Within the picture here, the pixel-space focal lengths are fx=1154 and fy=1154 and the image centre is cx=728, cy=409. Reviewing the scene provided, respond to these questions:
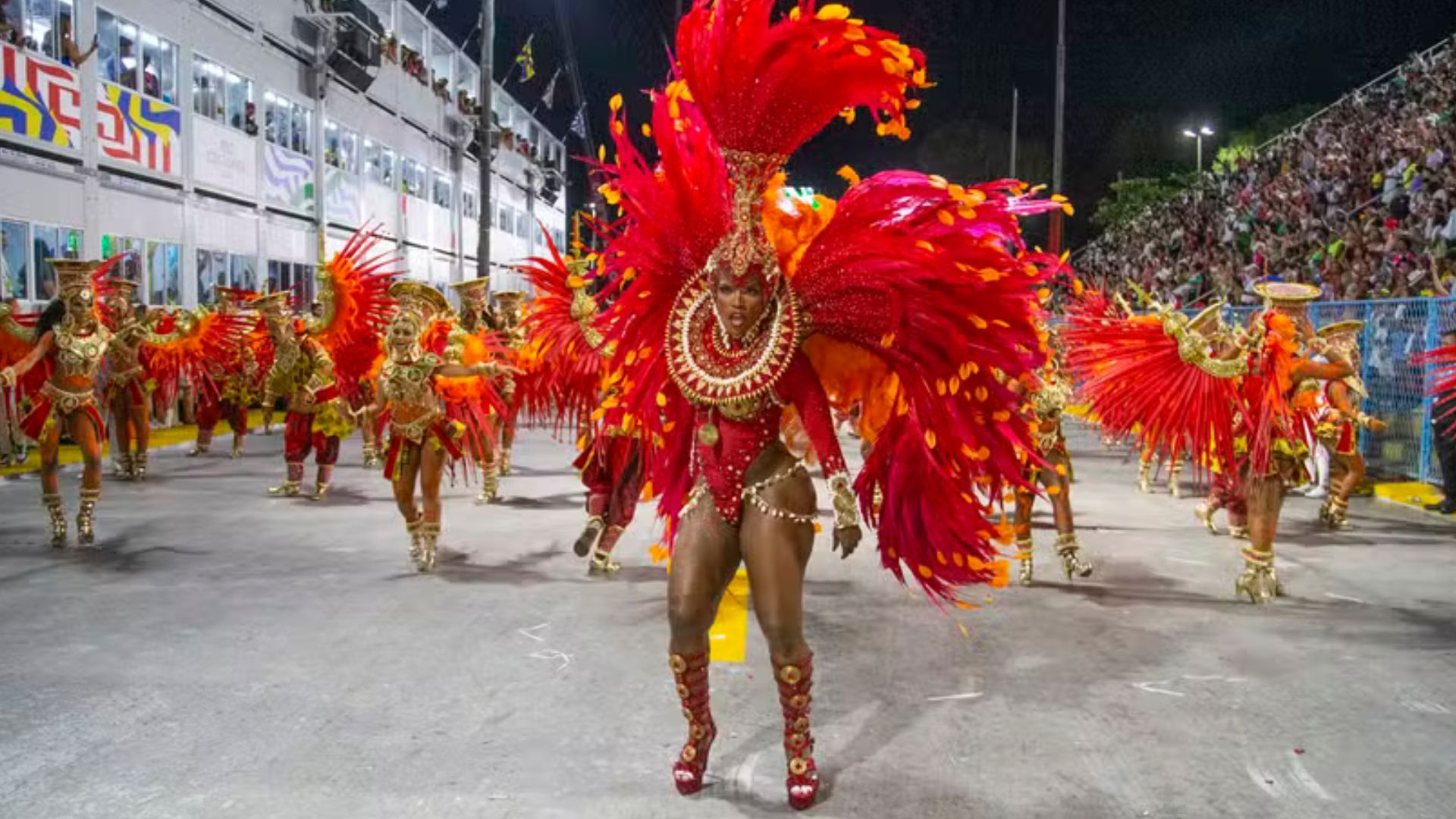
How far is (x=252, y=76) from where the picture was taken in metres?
23.8

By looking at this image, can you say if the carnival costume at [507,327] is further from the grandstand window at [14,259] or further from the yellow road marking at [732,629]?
the grandstand window at [14,259]

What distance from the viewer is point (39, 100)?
1642cm

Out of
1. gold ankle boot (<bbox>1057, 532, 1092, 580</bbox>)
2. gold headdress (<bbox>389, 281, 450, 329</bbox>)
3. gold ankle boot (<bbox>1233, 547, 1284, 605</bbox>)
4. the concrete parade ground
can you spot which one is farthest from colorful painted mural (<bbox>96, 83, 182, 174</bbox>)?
gold ankle boot (<bbox>1233, 547, 1284, 605</bbox>)

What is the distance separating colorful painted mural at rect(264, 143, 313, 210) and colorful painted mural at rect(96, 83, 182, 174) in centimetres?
380

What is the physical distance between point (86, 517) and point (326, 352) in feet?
8.99

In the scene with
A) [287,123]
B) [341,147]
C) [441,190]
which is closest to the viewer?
[287,123]

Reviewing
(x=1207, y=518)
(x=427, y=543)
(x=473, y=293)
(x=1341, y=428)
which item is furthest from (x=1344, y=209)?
(x=427, y=543)

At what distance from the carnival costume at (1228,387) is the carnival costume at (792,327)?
3127 millimetres

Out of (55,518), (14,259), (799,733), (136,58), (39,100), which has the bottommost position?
(799,733)

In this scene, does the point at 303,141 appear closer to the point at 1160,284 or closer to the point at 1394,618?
the point at 1160,284

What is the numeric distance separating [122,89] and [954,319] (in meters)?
18.6

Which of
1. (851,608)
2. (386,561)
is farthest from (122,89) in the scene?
(851,608)

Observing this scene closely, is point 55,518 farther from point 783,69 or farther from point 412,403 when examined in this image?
point 783,69

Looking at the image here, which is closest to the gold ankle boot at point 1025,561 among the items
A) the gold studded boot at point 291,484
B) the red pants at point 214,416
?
the gold studded boot at point 291,484
